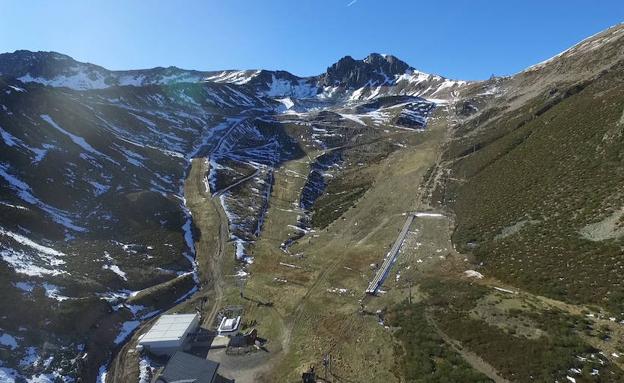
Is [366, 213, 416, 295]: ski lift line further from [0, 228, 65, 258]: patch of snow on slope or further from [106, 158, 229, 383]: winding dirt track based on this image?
[0, 228, 65, 258]: patch of snow on slope

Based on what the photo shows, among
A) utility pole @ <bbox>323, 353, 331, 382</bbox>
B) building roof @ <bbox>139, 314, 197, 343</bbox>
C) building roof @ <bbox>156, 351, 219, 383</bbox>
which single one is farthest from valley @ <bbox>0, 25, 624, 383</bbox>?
building roof @ <bbox>156, 351, 219, 383</bbox>

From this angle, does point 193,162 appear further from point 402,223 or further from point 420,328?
point 420,328

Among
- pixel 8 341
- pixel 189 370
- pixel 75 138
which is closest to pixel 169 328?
pixel 189 370

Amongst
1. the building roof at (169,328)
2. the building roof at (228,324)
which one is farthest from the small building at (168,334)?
the building roof at (228,324)

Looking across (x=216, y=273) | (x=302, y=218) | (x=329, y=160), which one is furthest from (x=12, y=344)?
(x=329, y=160)

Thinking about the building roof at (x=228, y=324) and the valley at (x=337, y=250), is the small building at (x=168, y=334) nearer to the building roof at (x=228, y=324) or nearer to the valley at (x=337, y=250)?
the valley at (x=337, y=250)
